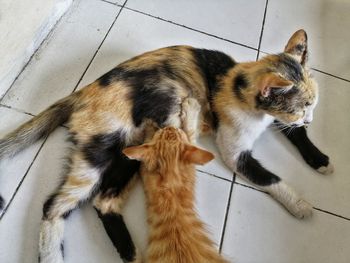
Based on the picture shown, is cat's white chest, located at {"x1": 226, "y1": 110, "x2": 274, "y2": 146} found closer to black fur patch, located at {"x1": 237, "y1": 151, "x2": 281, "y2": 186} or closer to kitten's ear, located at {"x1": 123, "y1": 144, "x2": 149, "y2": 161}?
black fur patch, located at {"x1": 237, "y1": 151, "x2": 281, "y2": 186}

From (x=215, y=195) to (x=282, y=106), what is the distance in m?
0.41

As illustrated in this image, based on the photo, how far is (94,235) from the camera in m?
1.19

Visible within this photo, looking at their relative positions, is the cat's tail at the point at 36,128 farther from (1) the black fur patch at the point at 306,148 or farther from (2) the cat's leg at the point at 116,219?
(1) the black fur patch at the point at 306,148

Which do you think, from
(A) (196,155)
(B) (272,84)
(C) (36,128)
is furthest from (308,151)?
(C) (36,128)

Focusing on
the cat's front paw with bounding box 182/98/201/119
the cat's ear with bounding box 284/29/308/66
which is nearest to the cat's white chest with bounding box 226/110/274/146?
the cat's front paw with bounding box 182/98/201/119

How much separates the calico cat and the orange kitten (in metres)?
0.12

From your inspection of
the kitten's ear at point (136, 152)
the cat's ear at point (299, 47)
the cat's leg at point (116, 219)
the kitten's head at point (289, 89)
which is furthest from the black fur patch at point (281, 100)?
the cat's leg at point (116, 219)

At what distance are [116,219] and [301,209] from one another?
662 mm

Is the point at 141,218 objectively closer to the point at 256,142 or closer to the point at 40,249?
the point at 40,249

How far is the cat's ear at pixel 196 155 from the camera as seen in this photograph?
3.43 feet

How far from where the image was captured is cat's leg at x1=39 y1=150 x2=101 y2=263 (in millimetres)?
1114

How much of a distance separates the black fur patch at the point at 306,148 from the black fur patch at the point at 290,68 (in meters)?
0.31

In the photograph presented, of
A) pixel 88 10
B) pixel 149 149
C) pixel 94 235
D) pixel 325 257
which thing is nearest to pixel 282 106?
pixel 149 149

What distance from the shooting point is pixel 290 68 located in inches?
45.5
